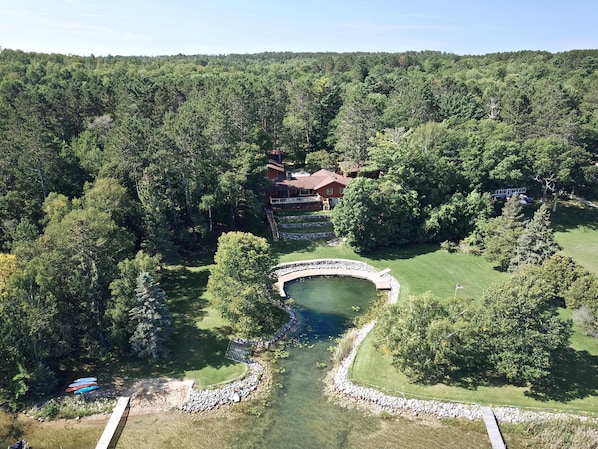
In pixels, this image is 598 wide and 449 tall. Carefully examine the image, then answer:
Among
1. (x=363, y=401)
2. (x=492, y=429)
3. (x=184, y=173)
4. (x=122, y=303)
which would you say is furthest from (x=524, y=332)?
(x=184, y=173)

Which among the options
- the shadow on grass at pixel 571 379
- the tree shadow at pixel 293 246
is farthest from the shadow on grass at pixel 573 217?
the tree shadow at pixel 293 246

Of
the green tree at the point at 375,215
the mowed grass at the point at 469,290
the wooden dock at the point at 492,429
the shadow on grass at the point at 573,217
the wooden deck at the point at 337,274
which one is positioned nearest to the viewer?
the wooden dock at the point at 492,429

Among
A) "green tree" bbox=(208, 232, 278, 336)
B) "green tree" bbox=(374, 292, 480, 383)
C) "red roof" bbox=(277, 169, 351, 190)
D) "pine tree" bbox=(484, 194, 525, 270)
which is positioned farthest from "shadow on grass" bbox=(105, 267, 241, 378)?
"pine tree" bbox=(484, 194, 525, 270)

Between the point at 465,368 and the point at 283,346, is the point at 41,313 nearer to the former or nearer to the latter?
the point at 283,346

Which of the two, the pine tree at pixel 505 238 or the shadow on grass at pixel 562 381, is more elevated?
the pine tree at pixel 505 238

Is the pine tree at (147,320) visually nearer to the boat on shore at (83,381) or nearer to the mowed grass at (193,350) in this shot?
the mowed grass at (193,350)

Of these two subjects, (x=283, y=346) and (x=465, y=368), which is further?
(x=283, y=346)

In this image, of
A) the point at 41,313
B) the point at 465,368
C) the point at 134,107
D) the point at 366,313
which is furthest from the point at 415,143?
the point at 41,313
